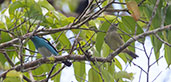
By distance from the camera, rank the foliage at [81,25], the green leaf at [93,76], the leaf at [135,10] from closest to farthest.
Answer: the leaf at [135,10], the foliage at [81,25], the green leaf at [93,76]

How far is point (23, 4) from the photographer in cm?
208

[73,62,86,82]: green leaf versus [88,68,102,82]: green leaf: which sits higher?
A: [73,62,86,82]: green leaf

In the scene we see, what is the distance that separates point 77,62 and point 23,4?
83 centimetres

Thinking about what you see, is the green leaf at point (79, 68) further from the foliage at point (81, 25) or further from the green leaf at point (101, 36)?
the green leaf at point (101, 36)

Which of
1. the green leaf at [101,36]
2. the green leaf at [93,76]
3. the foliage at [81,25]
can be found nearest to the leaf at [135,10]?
the foliage at [81,25]

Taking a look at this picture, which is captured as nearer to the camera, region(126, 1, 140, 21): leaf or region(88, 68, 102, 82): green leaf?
region(126, 1, 140, 21): leaf

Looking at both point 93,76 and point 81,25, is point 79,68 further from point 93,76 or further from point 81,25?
point 81,25

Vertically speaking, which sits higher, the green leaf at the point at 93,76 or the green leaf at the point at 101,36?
the green leaf at the point at 101,36

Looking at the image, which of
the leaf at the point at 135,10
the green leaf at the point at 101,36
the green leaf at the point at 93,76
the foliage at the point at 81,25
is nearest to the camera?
the leaf at the point at 135,10

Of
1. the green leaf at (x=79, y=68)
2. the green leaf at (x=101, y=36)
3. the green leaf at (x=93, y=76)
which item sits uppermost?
the green leaf at (x=101, y=36)

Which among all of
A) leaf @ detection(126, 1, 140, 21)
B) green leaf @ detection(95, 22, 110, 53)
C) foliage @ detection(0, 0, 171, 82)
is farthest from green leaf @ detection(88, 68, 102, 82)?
leaf @ detection(126, 1, 140, 21)

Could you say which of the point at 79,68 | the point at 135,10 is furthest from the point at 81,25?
the point at 135,10

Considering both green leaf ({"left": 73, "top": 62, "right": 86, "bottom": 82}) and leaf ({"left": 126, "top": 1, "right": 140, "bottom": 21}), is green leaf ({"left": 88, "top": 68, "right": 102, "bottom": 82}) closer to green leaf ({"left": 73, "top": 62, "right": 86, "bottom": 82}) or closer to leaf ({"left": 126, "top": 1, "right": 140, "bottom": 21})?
green leaf ({"left": 73, "top": 62, "right": 86, "bottom": 82})

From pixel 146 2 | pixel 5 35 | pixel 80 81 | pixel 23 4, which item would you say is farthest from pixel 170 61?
pixel 5 35
